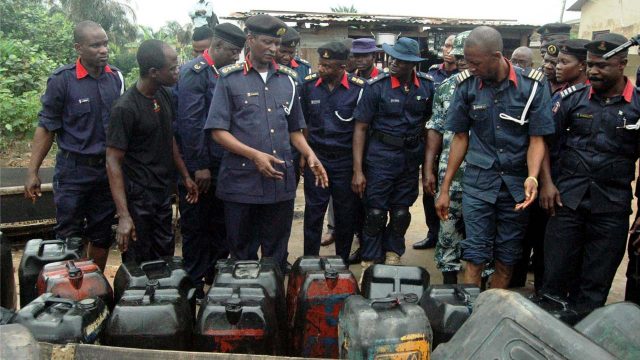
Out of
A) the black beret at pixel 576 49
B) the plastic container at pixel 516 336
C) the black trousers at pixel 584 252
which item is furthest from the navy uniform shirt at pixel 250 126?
the black beret at pixel 576 49

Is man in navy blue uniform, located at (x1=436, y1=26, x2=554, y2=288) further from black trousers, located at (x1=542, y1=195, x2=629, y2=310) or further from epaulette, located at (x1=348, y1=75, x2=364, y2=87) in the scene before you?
epaulette, located at (x1=348, y1=75, x2=364, y2=87)

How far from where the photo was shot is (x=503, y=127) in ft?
11.3

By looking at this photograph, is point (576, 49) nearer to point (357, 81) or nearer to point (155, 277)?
point (357, 81)

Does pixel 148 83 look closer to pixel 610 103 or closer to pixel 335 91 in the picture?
pixel 335 91

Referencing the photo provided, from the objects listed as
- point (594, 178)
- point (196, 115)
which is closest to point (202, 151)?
point (196, 115)

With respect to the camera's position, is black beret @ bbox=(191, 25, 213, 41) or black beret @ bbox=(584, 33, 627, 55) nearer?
black beret @ bbox=(584, 33, 627, 55)

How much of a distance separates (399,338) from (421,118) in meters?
2.65

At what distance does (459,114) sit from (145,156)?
6.70 feet

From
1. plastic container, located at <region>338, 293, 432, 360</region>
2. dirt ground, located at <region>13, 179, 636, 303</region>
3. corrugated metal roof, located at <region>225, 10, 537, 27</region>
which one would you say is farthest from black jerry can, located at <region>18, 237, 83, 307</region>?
corrugated metal roof, located at <region>225, 10, 537, 27</region>

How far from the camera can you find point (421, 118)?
4.45 m

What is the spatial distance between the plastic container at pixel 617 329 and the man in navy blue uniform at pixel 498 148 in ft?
3.91

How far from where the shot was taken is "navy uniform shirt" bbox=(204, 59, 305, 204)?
3477mm

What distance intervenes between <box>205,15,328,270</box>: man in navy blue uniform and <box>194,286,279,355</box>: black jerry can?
1027 mm

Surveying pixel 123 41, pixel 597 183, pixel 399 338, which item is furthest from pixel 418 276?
pixel 123 41
